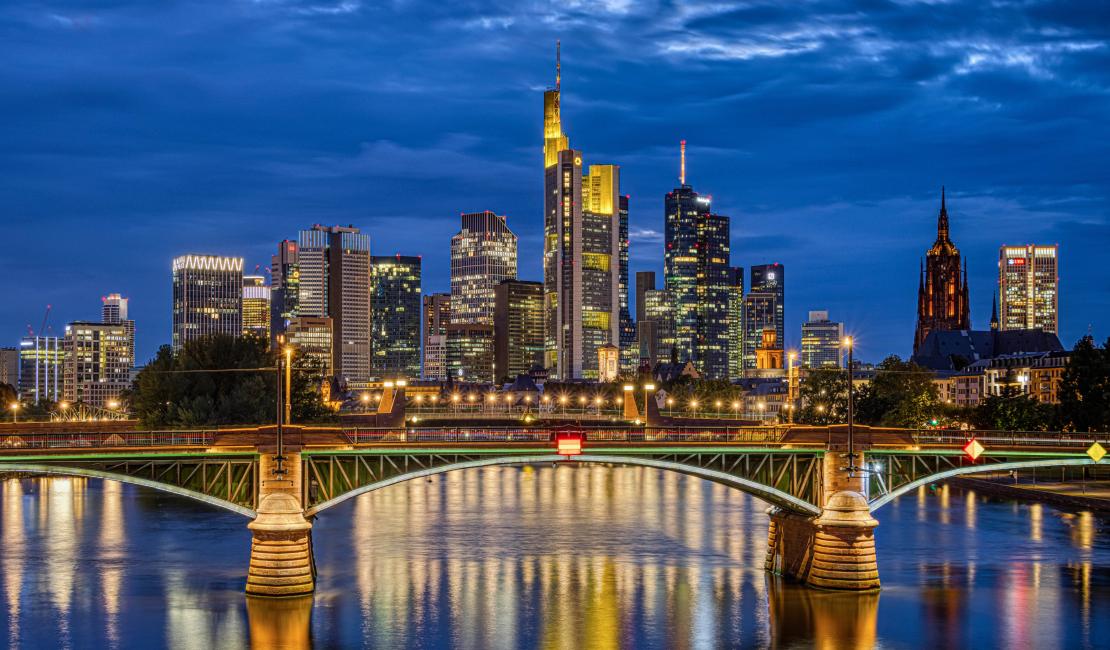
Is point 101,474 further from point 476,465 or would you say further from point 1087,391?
point 1087,391

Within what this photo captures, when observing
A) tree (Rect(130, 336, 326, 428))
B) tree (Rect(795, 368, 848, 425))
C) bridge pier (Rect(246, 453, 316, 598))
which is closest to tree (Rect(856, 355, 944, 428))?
tree (Rect(795, 368, 848, 425))

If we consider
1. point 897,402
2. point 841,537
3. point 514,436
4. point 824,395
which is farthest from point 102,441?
point 824,395

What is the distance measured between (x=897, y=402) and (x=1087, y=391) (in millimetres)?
33255

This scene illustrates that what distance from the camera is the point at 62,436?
6625 cm

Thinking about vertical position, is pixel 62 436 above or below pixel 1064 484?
above

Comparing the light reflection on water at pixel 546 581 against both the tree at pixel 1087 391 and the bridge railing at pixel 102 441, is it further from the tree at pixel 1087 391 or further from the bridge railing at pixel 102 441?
the tree at pixel 1087 391

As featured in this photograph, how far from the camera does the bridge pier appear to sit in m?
65.9

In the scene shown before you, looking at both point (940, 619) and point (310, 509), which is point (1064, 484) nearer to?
point (940, 619)

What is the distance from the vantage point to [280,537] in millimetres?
67125

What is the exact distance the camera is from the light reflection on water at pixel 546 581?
6316 centimetres

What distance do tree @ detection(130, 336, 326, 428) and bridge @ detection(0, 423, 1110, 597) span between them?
41682mm

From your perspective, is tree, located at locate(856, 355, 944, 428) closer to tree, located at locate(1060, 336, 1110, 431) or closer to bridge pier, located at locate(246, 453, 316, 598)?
tree, located at locate(1060, 336, 1110, 431)

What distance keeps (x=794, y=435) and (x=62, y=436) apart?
37783 mm

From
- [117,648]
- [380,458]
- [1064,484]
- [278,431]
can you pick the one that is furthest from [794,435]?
[1064,484]
